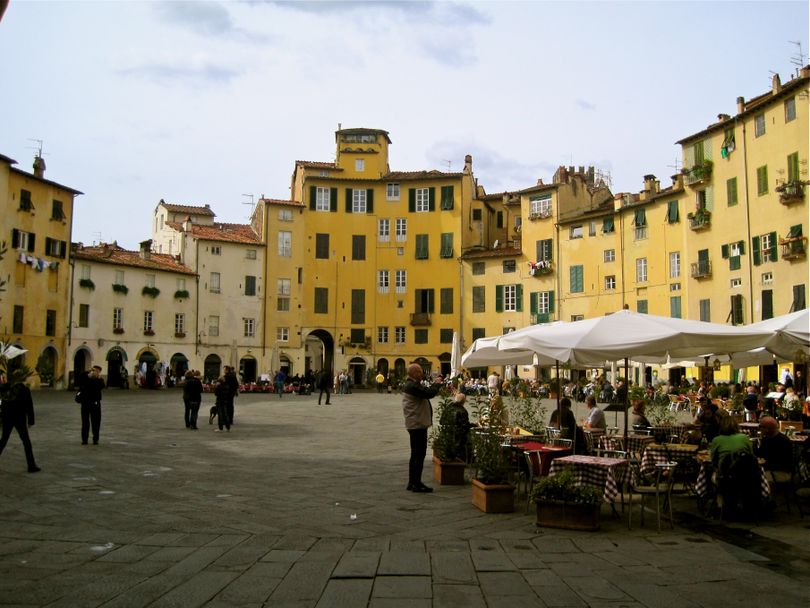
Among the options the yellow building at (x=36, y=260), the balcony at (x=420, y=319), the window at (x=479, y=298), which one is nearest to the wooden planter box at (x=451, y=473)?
the yellow building at (x=36, y=260)

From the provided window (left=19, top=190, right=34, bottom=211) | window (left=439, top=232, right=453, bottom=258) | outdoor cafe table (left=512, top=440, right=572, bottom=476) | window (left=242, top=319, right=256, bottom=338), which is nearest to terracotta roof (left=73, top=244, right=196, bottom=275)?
window (left=19, top=190, right=34, bottom=211)

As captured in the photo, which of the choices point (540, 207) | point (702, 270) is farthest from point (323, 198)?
point (702, 270)

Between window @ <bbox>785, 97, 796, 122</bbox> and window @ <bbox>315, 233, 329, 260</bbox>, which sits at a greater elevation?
window @ <bbox>785, 97, 796, 122</bbox>

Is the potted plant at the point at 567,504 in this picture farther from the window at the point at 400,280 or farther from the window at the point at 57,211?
the window at the point at 400,280

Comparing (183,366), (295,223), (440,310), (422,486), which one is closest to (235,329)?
(183,366)

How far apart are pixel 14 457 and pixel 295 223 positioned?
141 feet

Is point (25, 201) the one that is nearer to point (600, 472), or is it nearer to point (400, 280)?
point (400, 280)

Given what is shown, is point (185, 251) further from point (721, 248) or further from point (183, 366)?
point (721, 248)

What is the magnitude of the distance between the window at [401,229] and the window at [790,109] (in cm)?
2869

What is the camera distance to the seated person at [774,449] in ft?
30.2

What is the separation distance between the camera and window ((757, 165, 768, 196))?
33.8m

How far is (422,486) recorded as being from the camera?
32.2ft

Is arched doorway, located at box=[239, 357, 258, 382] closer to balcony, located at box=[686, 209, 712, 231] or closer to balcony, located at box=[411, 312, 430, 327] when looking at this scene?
balcony, located at box=[411, 312, 430, 327]

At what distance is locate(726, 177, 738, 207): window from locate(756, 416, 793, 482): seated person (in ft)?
97.5
